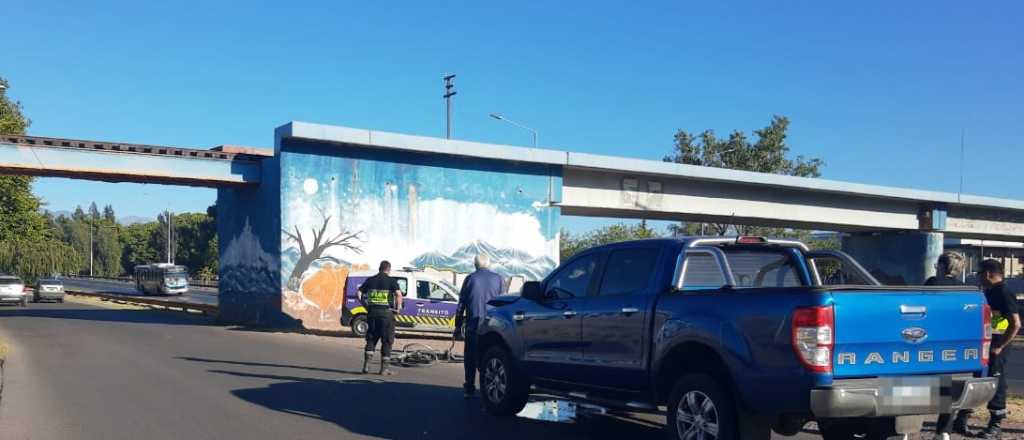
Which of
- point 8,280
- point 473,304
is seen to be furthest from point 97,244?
point 473,304

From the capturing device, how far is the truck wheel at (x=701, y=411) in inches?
245

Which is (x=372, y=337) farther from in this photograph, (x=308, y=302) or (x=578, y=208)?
(x=578, y=208)

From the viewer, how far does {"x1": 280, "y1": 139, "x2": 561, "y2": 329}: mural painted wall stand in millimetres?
25656

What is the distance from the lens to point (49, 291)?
141 feet

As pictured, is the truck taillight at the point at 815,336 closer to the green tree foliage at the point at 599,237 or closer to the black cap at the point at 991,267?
the black cap at the point at 991,267

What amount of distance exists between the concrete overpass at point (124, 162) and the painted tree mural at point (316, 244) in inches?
113

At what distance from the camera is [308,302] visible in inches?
1011

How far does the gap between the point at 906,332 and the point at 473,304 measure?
230 inches

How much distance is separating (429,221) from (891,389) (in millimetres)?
22611

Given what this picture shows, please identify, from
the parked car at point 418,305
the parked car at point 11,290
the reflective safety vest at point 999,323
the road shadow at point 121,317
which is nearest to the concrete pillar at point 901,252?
the parked car at point 418,305

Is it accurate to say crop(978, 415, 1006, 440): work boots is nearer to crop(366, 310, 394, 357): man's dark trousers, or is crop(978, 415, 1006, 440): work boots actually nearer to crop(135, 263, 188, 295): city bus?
crop(366, 310, 394, 357): man's dark trousers

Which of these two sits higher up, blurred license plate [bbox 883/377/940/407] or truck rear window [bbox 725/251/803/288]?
truck rear window [bbox 725/251/803/288]

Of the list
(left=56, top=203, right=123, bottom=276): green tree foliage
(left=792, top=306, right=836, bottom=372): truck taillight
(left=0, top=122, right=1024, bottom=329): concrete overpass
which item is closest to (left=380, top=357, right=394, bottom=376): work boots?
(left=792, top=306, right=836, bottom=372): truck taillight

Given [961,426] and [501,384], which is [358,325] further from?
[961,426]
